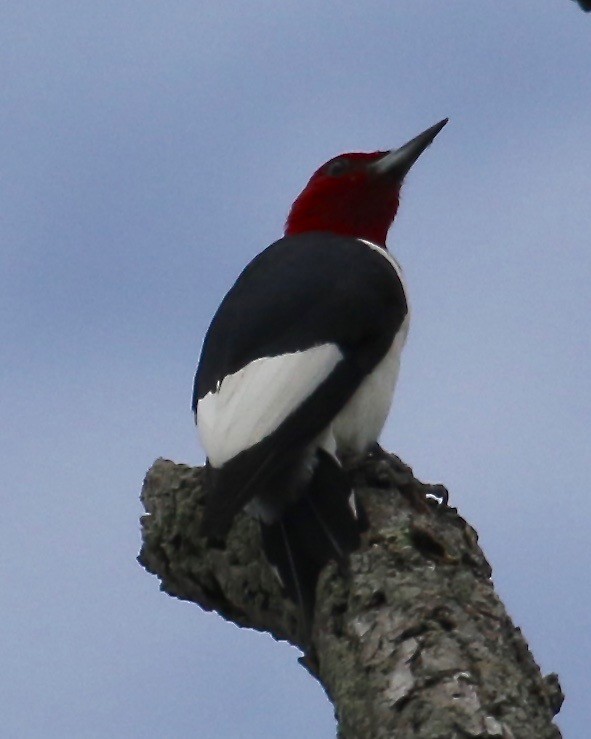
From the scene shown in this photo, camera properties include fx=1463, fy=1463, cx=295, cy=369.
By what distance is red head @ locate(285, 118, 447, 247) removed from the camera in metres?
5.88

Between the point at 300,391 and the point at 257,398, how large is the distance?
138 mm

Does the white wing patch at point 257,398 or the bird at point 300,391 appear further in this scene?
the white wing patch at point 257,398

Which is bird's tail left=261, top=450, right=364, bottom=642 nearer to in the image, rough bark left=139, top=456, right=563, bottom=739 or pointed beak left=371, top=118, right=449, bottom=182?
rough bark left=139, top=456, right=563, bottom=739

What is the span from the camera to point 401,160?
599 centimetres

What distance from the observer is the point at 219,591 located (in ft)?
12.6

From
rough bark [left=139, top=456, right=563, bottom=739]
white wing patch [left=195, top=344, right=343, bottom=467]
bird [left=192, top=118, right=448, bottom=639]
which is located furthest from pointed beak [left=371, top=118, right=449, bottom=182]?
rough bark [left=139, top=456, right=563, bottom=739]

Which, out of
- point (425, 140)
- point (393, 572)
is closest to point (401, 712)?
point (393, 572)

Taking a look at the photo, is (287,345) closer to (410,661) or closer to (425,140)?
(410,661)

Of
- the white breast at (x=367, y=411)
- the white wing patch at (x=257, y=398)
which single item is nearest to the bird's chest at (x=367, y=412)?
the white breast at (x=367, y=411)

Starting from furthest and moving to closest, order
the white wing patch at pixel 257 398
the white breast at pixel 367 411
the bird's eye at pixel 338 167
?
the bird's eye at pixel 338 167, the white breast at pixel 367 411, the white wing patch at pixel 257 398

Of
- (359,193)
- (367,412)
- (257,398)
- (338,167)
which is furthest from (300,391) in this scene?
(338,167)

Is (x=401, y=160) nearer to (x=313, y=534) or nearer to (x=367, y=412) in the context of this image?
(x=367, y=412)

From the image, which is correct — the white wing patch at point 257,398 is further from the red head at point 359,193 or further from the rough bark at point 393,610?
the red head at point 359,193

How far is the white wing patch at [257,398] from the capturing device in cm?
379
